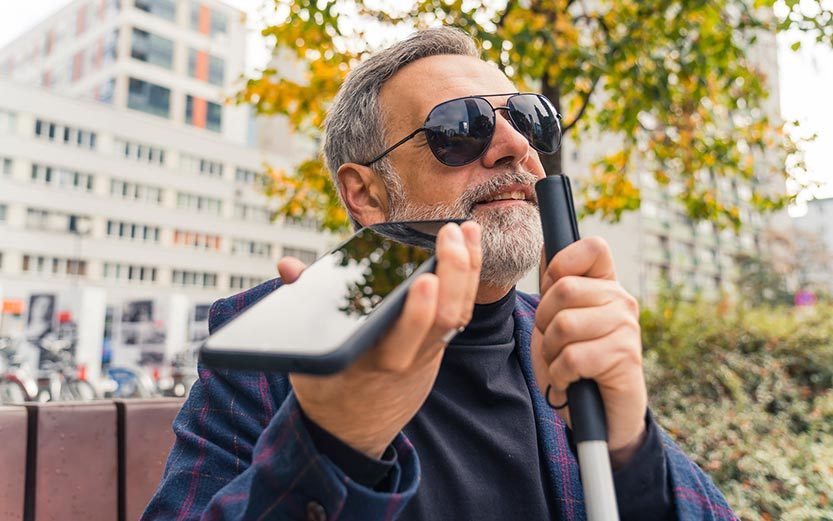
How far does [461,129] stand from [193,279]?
52932mm

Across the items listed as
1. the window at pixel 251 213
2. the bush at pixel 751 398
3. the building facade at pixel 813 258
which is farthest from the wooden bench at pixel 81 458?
the window at pixel 251 213

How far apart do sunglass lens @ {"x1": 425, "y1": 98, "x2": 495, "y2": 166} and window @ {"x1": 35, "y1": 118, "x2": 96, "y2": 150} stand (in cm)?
5034

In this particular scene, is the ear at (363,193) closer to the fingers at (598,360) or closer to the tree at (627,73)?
the fingers at (598,360)

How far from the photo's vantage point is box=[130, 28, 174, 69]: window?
51812mm

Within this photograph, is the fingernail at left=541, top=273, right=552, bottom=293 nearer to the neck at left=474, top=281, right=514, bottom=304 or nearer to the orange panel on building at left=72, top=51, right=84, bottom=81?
the neck at left=474, top=281, right=514, bottom=304

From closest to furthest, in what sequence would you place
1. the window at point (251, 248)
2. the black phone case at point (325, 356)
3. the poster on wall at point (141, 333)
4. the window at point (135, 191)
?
the black phone case at point (325, 356) < the poster on wall at point (141, 333) < the window at point (135, 191) < the window at point (251, 248)

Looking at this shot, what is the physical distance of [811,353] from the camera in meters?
7.61

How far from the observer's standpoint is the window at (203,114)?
5453 cm

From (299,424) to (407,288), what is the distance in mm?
274

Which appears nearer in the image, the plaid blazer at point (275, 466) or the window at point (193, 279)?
the plaid blazer at point (275, 466)

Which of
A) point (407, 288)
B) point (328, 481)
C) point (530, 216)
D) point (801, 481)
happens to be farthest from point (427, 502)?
point (801, 481)

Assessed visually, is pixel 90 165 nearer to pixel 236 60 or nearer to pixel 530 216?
pixel 236 60

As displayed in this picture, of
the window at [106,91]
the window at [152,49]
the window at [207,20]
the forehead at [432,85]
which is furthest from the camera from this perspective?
the window at [207,20]

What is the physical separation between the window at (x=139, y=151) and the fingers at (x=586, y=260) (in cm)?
5221
